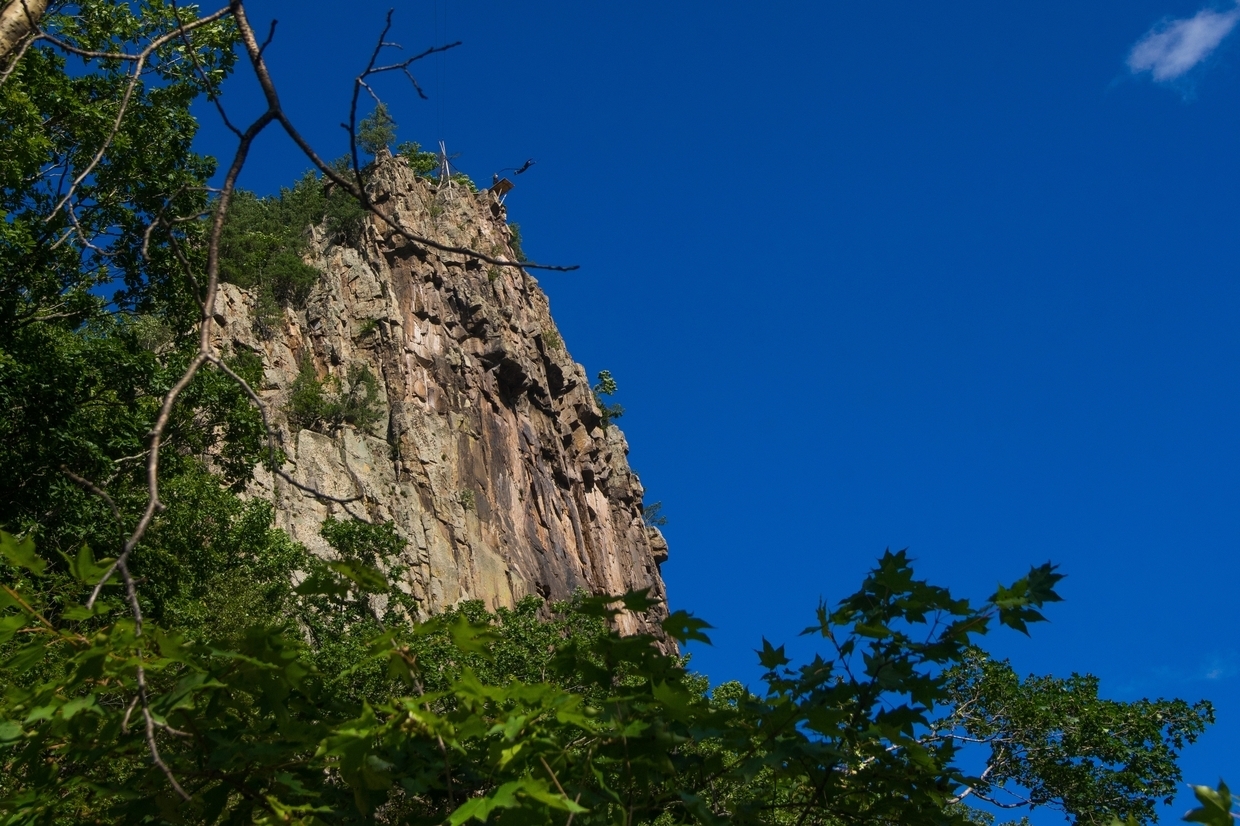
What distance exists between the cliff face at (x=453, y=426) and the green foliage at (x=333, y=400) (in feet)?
1.57

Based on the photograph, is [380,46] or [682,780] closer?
[380,46]

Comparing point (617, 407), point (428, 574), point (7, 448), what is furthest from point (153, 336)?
point (617, 407)

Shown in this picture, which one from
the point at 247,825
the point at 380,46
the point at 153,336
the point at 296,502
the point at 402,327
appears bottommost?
the point at 247,825

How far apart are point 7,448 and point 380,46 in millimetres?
14787

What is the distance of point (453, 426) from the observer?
154 feet

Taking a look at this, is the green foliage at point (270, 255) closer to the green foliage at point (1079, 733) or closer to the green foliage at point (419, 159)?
the green foliage at point (419, 159)

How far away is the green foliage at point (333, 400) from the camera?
4144 cm

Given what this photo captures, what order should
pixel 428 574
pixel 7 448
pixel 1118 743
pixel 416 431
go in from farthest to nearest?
pixel 416 431
pixel 428 574
pixel 7 448
pixel 1118 743

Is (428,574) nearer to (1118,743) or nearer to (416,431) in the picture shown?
(416,431)

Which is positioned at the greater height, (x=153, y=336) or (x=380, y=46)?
(x=153, y=336)

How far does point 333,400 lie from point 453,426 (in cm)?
596

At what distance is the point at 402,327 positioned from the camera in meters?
48.5

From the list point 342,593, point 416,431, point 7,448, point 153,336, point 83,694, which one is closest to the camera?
point 83,694

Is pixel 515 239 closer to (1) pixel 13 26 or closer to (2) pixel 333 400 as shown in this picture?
(2) pixel 333 400
